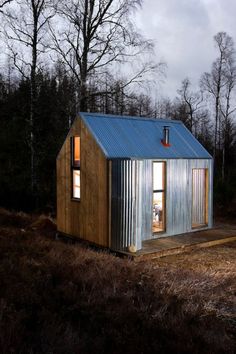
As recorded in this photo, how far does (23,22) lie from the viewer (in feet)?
45.5

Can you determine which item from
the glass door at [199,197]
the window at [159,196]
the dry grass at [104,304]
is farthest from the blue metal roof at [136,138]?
the dry grass at [104,304]

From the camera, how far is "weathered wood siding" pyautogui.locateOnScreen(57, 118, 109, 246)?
8.91 meters

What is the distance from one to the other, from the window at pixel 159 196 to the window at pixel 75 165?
7.47 feet

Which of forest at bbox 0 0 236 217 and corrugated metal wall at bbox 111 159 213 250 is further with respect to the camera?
forest at bbox 0 0 236 217

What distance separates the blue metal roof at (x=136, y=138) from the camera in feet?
30.5

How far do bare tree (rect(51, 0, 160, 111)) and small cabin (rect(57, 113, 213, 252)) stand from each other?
5040 millimetres

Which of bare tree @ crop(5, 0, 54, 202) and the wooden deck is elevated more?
bare tree @ crop(5, 0, 54, 202)

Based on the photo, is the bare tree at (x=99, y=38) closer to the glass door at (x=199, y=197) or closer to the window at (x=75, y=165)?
the window at (x=75, y=165)

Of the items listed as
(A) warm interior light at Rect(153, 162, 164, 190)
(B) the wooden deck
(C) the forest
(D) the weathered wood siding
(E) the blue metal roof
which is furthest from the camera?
(C) the forest

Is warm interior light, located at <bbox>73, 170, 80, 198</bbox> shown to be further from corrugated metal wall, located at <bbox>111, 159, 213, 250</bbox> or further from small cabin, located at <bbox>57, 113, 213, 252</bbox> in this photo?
corrugated metal wall, located at <bbox>111, 159, 213, 250</bbox>

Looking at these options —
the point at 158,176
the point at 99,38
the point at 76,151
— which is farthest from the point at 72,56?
the point at 158,176

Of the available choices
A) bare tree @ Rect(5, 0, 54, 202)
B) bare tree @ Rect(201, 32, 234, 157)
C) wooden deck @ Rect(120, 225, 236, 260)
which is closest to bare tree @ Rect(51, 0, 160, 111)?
bare tree @ Rect(5, 0, 54, 202)

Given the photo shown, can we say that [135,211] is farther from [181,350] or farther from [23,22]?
[23,22]

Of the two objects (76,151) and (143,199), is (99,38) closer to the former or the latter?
(76,151)
